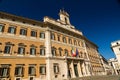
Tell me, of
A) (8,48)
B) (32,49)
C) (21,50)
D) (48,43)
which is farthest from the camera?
(48,43)

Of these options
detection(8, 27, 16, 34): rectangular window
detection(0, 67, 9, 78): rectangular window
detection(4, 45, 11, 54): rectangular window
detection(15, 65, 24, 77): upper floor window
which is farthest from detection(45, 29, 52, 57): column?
detection(0, 67, 9, 78): rectangular window

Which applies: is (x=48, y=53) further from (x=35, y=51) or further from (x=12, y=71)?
(x=12, y=71)

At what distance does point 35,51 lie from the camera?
1933 cm

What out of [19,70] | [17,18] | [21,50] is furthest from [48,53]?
[17,18]

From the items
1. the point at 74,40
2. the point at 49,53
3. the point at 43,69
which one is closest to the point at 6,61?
the point at 43,69

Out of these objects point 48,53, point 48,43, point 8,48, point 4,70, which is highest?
point 48,43

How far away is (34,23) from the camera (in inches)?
841

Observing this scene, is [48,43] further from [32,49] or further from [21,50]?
[21,50]

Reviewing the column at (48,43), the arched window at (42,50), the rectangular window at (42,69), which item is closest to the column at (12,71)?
the rectangular window at (42,69)

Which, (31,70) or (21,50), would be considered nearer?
(31,70)

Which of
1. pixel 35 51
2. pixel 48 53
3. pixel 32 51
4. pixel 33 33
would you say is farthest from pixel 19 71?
pixel 33 33

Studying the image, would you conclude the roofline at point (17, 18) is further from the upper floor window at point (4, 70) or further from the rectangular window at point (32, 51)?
the upper floor window at point (4, 70)

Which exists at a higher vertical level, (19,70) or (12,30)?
(12,30)

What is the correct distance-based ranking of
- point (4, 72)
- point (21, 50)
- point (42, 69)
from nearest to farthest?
point (4, 72) → point (21, 50) → point (42, 69)
